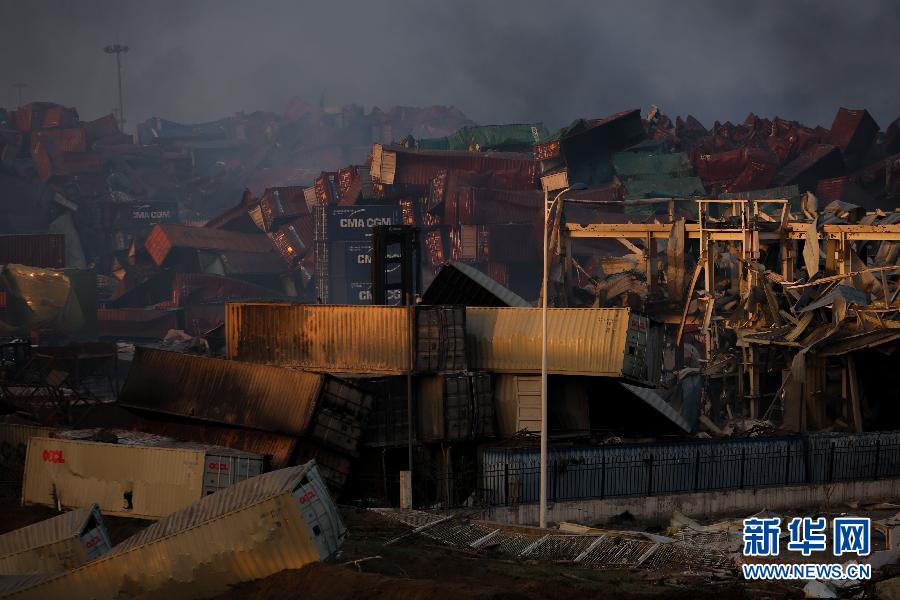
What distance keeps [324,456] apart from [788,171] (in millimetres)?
82530

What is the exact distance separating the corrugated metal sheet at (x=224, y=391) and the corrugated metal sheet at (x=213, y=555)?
10596 millimetres

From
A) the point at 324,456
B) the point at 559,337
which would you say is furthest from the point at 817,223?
the point at 324,456

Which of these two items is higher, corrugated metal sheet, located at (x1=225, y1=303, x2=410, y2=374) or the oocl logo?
corrugated metal sheet, located at (x1=225, y1=303, x2=410, y2=374)

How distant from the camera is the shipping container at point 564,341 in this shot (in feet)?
123

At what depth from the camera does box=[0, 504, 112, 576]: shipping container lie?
2725cm

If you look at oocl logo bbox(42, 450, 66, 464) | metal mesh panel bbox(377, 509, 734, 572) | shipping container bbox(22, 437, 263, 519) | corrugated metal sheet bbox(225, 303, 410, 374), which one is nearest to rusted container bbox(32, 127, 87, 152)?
corrugated metal sheet bbox(225, 303, 410, 374)

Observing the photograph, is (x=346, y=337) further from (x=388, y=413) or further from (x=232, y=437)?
(x=232, y=437)

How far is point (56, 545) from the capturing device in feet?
89.6

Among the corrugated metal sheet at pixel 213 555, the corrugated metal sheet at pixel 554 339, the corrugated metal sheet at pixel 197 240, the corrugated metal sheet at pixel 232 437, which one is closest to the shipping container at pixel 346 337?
the corrugated metal sheet at pixel 554 339

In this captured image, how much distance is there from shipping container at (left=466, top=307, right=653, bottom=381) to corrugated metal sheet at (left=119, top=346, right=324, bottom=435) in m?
6.31

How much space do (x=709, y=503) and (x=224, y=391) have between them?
15.5 m

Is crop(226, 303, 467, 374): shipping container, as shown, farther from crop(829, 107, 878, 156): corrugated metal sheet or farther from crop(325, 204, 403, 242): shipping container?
crop(829, 107, 878, 156): corrugated metal sheet

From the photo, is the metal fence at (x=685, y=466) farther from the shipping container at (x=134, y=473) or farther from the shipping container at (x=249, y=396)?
the shipping container at (x=134, y=473)

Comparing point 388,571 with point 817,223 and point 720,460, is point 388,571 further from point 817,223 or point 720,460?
point 817,223
